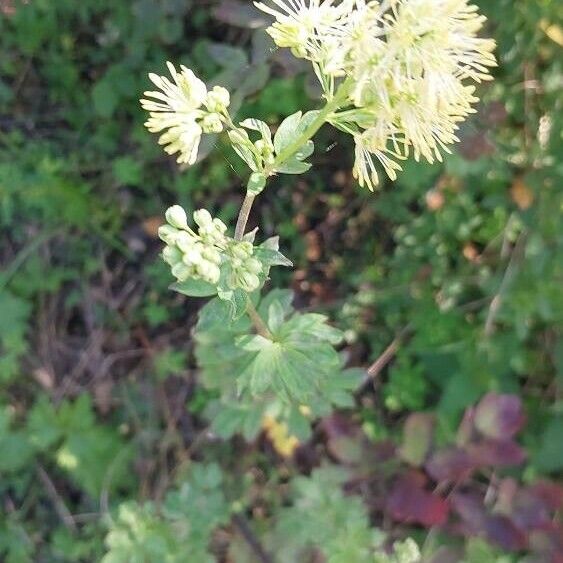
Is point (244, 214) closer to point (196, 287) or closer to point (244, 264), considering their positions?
point (244, 264)

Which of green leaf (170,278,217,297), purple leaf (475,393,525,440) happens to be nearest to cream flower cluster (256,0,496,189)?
green leaf (170,278,217,297)

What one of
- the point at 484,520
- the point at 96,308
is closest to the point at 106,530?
the point at 96,308

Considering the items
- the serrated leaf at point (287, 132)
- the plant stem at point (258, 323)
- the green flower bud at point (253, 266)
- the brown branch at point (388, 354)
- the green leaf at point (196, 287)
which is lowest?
the brown branch at point (388, 354)

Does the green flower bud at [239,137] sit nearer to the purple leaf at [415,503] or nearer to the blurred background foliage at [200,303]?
the blurred background foliage at [200,303]

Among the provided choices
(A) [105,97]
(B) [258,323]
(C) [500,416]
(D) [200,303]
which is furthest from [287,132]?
(D) [200,303]

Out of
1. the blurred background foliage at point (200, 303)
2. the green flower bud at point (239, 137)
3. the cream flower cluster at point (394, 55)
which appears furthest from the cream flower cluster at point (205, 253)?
the blurred background foliage at point (200, 303)

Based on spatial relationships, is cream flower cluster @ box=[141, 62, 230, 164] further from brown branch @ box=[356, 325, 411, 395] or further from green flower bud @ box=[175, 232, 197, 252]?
brown branch @ box=[356, 325, 411, 395]

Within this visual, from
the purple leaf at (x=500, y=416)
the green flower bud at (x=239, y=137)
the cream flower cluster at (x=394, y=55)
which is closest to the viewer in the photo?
the cream flower cluster at (x=394, y=55)
